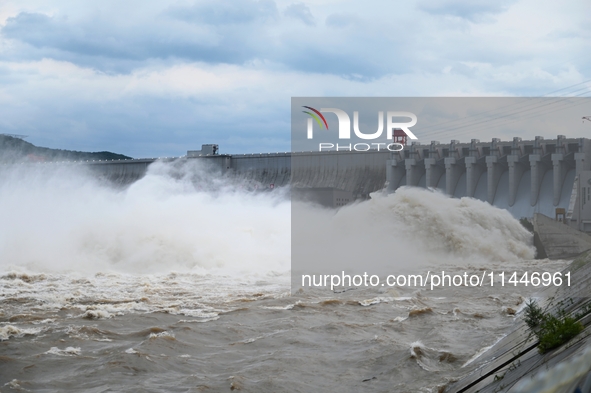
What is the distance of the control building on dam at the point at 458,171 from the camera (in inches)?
1614

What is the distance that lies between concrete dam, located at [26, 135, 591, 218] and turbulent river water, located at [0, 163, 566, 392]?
32.8 ft

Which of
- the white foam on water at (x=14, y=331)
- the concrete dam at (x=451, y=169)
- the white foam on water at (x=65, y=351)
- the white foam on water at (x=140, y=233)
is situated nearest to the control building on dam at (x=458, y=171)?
the concrete dam at (x=451, y=169)

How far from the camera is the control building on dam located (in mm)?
41000

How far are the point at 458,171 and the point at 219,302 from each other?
35.5m

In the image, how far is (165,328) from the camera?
12.1m

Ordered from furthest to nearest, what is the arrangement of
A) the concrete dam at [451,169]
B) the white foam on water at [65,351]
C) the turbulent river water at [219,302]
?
the concrete dam at [451,169], the white foam on water at [65,351], the turbulent river water at [219,302]

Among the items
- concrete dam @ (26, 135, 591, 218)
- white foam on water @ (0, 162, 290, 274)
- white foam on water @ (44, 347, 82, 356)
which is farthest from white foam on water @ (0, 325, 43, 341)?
concrete dam @ (26, 135, 591, 218)

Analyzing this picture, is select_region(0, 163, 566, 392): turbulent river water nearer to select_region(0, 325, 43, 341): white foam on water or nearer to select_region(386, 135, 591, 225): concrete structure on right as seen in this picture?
select_region(0, 325, 43, 341): white foam on water

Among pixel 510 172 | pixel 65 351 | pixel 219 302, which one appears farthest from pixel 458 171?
pixel 65 351

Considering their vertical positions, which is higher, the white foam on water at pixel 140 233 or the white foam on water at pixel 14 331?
the white foam on water at pixel 140 233

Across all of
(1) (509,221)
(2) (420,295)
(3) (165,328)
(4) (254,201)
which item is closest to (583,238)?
(1) (509,221)

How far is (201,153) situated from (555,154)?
36537 mm

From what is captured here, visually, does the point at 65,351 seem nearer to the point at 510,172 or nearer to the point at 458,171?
the point at 510,172

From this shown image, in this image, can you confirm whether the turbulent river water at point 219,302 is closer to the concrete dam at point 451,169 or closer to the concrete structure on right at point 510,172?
the concrete structure on right at point 510,172
